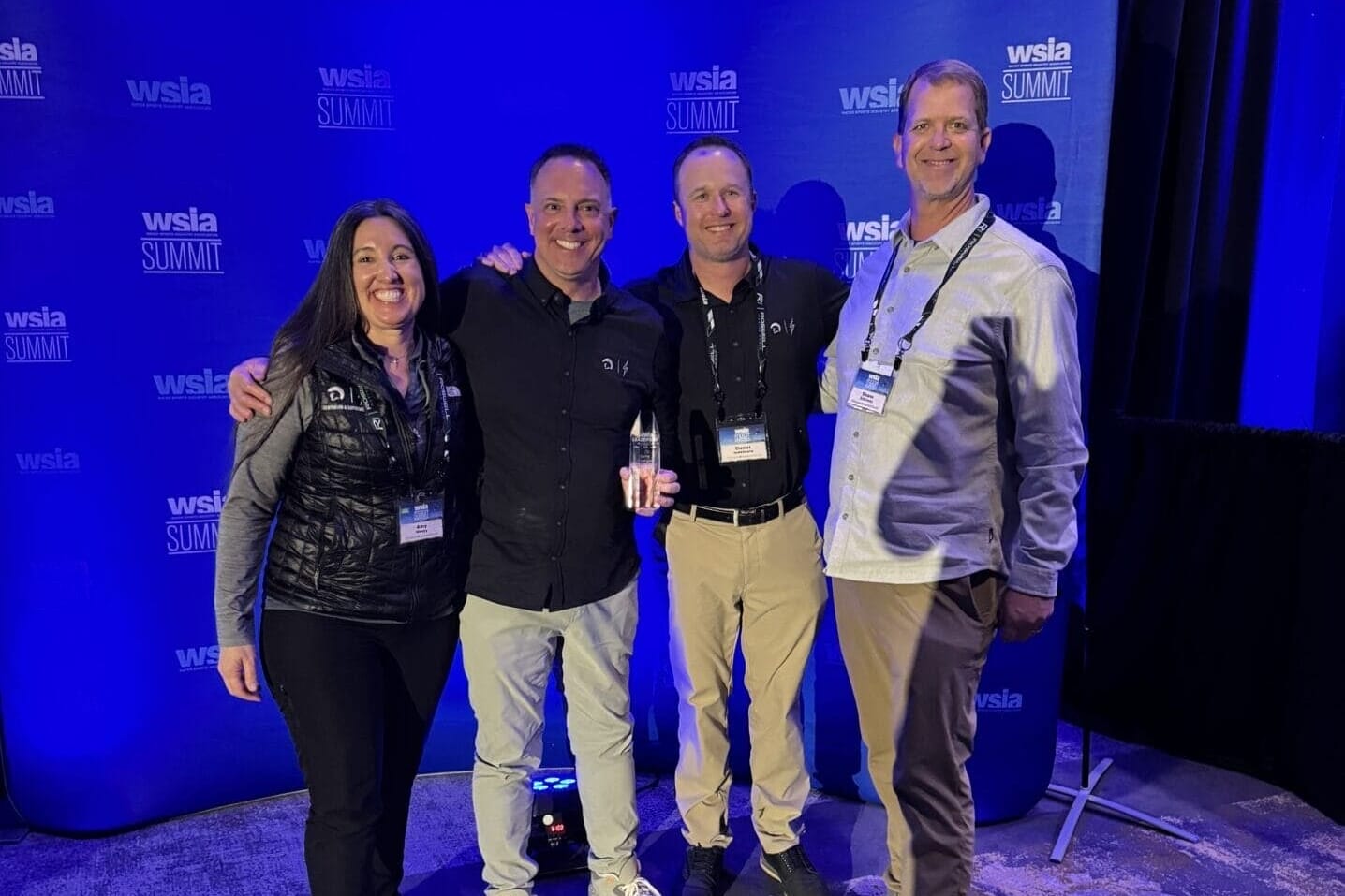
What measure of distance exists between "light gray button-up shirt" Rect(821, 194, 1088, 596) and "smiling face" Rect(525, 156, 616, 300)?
0.72 m

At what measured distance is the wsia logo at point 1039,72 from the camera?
8.75 ft

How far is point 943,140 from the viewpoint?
1.98m

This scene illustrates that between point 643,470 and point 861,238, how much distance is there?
1.32 meters

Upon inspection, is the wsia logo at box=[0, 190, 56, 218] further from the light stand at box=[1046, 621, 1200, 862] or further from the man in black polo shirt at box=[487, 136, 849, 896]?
the light stand at box=[1046, 621, 1200, 862]

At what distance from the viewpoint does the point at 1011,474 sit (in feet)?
6.77

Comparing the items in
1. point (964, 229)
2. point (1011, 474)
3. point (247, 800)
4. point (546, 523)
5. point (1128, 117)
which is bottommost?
point (247, 800)

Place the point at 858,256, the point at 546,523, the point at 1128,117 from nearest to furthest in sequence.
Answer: the point at 546,523
the point at 858,256
the point at 1128,117

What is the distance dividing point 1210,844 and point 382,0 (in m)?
3.94

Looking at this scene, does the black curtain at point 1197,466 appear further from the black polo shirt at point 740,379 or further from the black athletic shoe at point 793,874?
the black polo shirt at point 740,379

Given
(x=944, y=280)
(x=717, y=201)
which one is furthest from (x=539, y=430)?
(x=944, y=280)

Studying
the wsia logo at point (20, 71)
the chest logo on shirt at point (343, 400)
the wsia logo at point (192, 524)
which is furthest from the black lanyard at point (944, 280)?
the wsia logo at point (20, 71)

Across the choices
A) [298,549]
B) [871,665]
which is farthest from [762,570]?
[298,549]

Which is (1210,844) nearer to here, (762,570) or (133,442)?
(762,570)

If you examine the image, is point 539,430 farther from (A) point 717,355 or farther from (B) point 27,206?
(B) point 27,206
